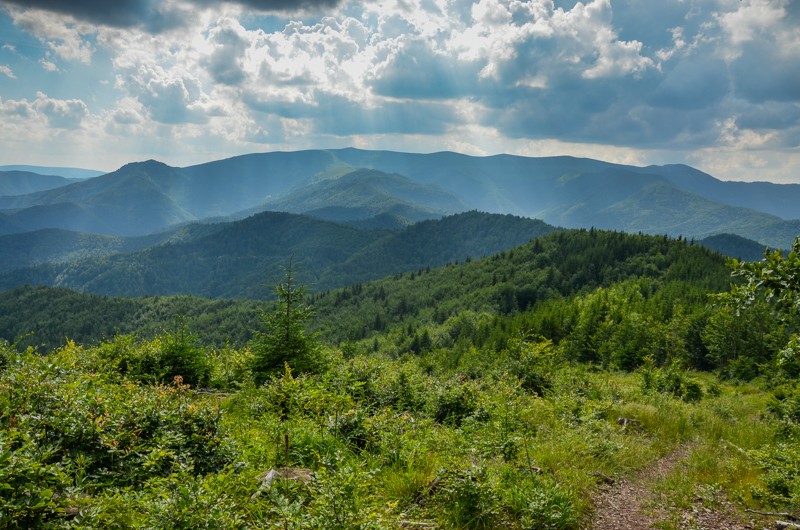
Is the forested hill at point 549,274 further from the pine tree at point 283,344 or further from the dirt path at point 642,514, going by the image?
the dirt path at point 642,514

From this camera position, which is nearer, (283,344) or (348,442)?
(348,442)

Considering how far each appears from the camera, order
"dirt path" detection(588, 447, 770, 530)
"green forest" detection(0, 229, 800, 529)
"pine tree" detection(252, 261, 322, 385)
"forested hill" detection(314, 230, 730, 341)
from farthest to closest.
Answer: "forested hill" detection(314, 230, 730, 341)
"pine tree" detection(252, 261, 322, 385)
"dirt path" detection(588, 447, 770, 530)
"green forest" detection(0, 229, 800, 529)

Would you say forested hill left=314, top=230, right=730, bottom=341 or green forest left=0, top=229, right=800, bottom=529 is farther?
forested hill left=314, top=230, right=730, bottom=341

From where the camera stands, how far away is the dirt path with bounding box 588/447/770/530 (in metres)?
7.50

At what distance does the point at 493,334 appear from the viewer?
94.4 metres

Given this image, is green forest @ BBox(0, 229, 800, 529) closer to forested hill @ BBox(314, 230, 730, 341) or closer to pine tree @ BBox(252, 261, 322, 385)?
pine tree @ BBox(252, 261, 322, 385)

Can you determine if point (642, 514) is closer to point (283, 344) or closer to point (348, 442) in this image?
point (348, 442)

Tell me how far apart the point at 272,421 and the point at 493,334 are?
89.1 meters

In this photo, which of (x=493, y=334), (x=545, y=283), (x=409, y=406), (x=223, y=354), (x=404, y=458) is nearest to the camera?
(x=404, y=458)

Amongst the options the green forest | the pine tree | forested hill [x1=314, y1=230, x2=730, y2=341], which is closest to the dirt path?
the green forest

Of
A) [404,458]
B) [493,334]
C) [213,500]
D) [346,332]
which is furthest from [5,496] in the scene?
[346,332]

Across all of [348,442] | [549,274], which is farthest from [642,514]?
[549,274]

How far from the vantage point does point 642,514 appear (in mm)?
7883

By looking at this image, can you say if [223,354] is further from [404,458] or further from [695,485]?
[695,485]
